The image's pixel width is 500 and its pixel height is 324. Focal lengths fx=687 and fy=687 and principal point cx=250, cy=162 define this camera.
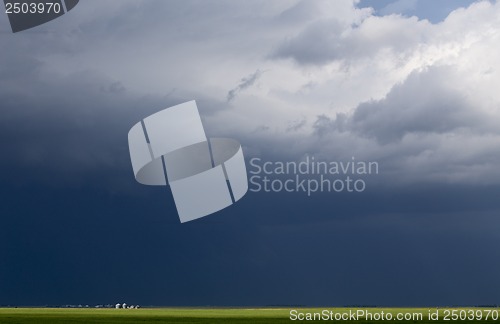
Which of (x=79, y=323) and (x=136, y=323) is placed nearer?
(x=79, y=323)

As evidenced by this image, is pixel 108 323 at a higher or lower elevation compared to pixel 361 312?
higher

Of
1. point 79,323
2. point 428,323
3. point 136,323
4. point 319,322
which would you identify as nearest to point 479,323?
point 428,323

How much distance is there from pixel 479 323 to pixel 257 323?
78.2 ft

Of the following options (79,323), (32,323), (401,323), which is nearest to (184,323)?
(79,323)

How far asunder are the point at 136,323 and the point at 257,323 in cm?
1375

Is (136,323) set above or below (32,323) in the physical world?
below

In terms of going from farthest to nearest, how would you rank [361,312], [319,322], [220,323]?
[361,312], [220,323], [319,322]

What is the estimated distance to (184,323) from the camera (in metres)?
77.8

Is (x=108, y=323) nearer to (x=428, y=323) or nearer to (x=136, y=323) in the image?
(x=136, y=323)

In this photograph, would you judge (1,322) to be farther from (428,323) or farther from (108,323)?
(428,323)

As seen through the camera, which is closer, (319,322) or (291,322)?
(319,322)

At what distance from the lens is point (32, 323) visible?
70.9m

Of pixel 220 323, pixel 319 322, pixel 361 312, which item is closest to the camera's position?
pixel 319 322

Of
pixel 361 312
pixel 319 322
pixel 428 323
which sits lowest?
pixel 361 312
